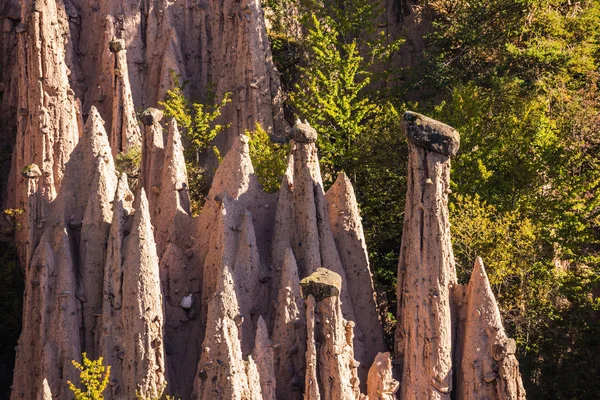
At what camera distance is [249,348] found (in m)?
21.4

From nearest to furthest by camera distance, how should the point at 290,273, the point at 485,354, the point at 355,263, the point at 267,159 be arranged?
the point at 485,354 → the point at 290,273 → the point at 355,263 → the point at 267,159

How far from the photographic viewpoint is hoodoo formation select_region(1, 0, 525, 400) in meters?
20.2

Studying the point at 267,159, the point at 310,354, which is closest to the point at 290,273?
the point at 310,354

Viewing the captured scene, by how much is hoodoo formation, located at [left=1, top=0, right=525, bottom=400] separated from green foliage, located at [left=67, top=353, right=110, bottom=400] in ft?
1.63

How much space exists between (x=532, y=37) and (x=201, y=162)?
41.2 ft

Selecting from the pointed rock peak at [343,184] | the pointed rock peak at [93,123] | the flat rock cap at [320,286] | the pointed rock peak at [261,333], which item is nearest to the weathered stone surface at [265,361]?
the pointed rock peak at [261,333]

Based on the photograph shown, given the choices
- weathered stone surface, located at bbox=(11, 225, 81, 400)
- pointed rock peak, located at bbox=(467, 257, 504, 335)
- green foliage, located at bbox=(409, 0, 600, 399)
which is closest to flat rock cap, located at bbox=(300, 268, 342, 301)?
pointed rock peak, located at bbox=(467, 257, 504, 335)

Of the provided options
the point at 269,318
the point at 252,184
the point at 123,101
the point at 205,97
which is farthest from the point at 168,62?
the point at 269,318

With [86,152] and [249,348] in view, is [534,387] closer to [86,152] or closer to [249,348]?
[249,348]

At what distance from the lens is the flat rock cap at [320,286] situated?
19734mm

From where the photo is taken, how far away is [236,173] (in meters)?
23.5

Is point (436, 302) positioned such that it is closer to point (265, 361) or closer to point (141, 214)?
point (265, 361)

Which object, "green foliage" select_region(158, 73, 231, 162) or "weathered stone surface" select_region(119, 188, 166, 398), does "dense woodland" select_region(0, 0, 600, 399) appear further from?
"weathered stone surface" select_region(119, 188, 166, 398)

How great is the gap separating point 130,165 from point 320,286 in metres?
9.92
